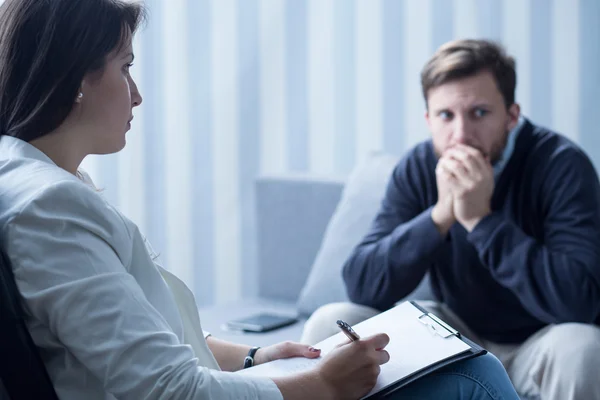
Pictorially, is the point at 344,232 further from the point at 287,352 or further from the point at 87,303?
the point at 87,303

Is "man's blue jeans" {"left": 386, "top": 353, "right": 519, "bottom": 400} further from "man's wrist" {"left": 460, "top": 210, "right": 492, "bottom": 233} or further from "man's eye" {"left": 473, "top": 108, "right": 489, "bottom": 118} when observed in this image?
"man's eye" {"left": 473, "top": 108, "right": 489, "bottom": 118}

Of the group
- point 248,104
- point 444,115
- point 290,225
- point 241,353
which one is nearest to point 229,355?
point 241,353

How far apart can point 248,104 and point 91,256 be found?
2.18 metres

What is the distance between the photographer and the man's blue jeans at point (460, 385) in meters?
1.06

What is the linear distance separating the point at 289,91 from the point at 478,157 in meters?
1.24

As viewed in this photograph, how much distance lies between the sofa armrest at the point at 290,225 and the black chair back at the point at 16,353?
151 cm

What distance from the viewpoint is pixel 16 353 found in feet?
2.93

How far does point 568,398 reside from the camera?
154 cm

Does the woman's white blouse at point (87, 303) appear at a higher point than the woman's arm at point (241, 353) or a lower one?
higher

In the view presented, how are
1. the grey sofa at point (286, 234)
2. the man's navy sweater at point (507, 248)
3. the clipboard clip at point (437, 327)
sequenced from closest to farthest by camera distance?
the clipboard clip at point (437, 327), the man's navy sweater at point (507, 248), the grey sofa at point (286, 234)

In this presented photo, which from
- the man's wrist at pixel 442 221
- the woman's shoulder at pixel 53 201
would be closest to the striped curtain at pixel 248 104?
the man's wrist at pixel 442 221

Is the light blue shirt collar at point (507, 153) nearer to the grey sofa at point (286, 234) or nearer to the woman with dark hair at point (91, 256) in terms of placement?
the grey sofa at point (286, 234)

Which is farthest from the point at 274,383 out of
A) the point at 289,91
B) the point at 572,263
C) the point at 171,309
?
the point at 289,91

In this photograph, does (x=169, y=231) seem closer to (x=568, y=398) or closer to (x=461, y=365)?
(x=568, y=398)
